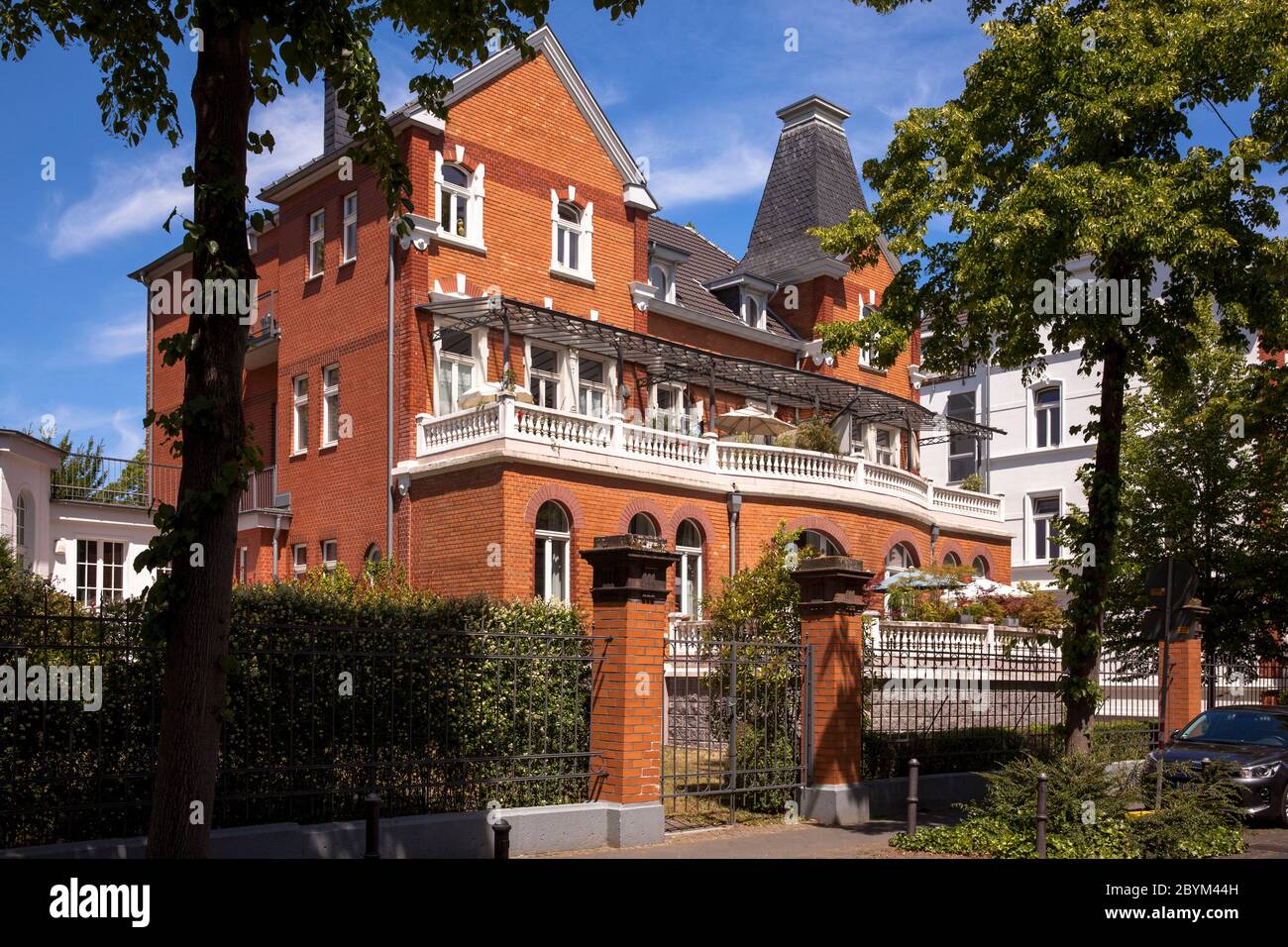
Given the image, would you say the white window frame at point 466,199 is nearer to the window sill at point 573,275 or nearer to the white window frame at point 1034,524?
the window sill at point 573,275

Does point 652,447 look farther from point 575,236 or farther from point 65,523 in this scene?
point 65,523

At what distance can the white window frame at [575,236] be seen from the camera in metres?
28.2

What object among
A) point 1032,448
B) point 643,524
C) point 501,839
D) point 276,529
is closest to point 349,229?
point 276,529

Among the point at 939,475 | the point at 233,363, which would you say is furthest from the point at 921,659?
the point at 939,475

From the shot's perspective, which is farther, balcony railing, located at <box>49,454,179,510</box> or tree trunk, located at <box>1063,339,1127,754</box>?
balcony railing, located at <box>49,454,179,510</box>

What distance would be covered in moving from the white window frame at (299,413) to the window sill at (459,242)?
5.63 meters

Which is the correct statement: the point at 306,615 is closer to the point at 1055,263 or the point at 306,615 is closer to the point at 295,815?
the point at 295,815

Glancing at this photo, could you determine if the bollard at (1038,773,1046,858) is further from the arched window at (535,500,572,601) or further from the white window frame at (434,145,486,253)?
the white window frame at (434,145,486,253)

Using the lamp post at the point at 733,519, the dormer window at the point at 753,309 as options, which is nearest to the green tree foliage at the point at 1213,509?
the lamp post at the point at 733,519

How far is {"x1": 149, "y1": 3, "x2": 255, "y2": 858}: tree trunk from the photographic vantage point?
21.8ft

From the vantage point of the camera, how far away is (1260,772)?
16.1 m

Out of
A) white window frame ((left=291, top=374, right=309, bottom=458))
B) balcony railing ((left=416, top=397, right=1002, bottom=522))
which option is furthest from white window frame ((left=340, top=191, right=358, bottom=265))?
balcony railing ((left=416, top=397, right=1002, bottom=522))

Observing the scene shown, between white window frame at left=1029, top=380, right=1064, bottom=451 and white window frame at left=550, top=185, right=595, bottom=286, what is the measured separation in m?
21.2

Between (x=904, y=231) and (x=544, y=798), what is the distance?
27.7ft
